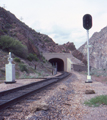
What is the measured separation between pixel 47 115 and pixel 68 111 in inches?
34.1

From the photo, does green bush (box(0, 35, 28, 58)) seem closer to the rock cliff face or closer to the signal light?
the signal light

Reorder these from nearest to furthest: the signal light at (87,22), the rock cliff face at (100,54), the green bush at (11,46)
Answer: the signal light at (87,22) < the green bush at (11,46) < the rock cliff face at (100,54)

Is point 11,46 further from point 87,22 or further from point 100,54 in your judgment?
point 100,54

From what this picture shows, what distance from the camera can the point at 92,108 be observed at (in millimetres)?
5691

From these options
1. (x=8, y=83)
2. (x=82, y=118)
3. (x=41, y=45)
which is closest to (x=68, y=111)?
(x=82, y=118)

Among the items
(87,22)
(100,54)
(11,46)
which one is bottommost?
(11,46)

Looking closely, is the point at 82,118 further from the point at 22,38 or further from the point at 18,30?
the point at 18,30

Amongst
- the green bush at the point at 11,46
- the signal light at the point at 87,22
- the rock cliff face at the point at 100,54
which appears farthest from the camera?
the rock cliff face at the point at 100,54

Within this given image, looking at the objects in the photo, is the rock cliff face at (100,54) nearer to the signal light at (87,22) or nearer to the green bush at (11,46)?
the green bush at (11,46)

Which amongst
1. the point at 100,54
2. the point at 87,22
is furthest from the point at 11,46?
the point at 100,54

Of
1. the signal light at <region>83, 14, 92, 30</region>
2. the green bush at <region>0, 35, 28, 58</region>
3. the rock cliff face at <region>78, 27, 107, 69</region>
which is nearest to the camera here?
the signal light at <region>83, 14, 92, 30</region>

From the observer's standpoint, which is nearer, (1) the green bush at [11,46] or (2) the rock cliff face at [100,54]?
(1) the green bush at [11,46]

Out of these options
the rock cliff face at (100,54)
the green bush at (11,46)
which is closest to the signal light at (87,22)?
the green bush at (11,46)

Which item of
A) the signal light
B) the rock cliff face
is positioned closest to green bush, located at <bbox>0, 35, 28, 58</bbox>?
the signal light
